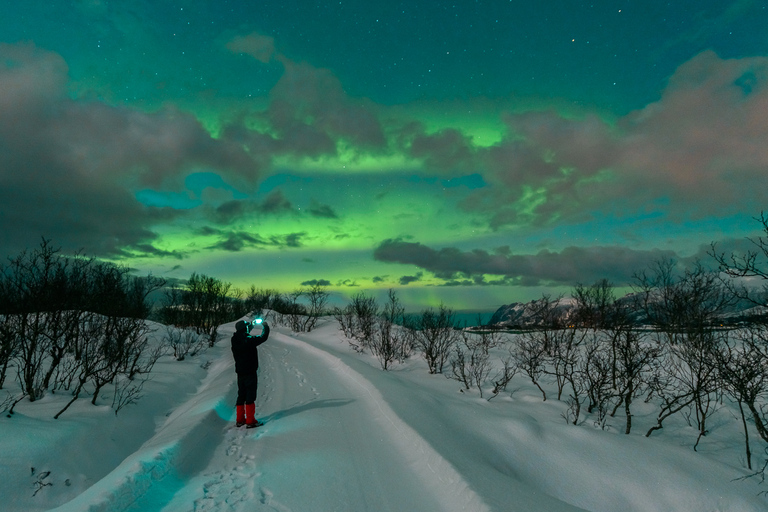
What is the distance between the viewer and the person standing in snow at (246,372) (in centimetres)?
747

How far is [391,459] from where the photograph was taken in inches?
225

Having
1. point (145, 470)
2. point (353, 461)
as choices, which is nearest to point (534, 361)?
point (353, 461)

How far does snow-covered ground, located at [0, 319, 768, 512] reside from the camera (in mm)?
4453

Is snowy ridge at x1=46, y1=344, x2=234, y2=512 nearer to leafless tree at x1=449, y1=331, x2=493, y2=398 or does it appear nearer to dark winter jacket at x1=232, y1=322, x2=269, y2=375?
dark winter jacket at x1=232, y1=322, x2=269, y2=375

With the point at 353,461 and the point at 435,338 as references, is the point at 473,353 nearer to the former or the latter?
the point at 435,338

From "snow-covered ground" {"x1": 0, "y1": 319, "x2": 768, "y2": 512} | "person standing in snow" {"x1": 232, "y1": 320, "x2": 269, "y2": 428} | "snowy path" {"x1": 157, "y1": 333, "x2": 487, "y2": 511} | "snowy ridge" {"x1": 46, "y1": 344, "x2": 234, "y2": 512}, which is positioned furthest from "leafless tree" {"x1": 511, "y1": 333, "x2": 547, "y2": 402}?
"snowy ridge" {"x1": 46, "y1": 344, "x2": 234, "y2": 512}

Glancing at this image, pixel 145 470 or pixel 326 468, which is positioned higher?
pixel 145 470

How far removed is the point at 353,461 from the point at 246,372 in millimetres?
3355

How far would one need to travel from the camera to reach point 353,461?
555 centimetres

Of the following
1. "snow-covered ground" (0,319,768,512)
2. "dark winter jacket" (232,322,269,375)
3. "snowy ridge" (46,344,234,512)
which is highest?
"dark winter jacket" (232,322,269,375)

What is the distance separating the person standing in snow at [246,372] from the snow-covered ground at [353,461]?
11.1 inches

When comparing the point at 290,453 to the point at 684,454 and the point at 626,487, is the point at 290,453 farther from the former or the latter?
the point at 684,454

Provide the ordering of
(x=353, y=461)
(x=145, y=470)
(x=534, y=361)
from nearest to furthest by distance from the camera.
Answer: (x=145, y=470)
(x=353, y=461)
(x=534, y=361)

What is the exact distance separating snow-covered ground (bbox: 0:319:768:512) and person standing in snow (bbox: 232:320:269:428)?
283 millimetres
